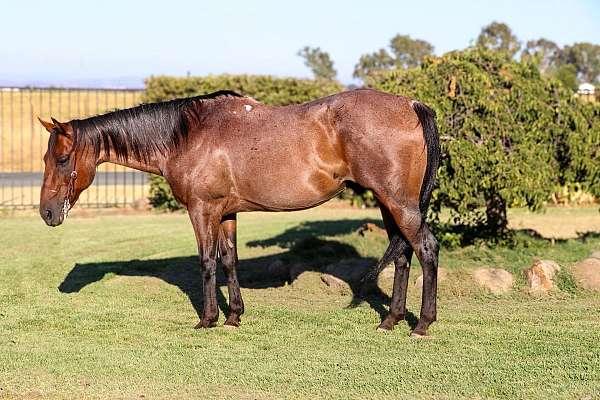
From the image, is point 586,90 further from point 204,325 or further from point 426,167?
point 204,325

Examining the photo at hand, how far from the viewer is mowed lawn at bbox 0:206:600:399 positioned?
219 inches

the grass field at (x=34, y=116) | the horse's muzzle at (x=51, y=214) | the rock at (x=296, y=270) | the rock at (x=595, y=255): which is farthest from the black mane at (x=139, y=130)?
the grass field at (x=34, y=116)

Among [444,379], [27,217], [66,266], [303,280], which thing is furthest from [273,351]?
[27,217]

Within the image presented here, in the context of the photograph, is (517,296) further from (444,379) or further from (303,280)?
(444,379)

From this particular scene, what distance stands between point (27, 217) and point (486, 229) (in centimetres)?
881

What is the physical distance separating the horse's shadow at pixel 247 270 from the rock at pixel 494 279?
3.44 feet

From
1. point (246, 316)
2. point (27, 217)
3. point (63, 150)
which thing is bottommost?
point (27, 217)

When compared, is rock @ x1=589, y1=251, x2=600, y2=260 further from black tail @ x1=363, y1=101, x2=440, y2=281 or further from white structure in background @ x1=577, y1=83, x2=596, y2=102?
black tail @ x1=363, y1=101, x2=440, y2=281

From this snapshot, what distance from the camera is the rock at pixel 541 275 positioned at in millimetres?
8562

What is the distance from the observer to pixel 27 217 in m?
15.2

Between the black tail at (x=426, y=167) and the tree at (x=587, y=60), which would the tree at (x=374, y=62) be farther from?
the black tail at (x=426, y=167)

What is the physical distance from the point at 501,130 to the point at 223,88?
7.90 metres

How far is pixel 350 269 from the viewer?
31.0 feet

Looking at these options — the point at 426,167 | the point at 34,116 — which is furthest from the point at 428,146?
the point at 34,116
